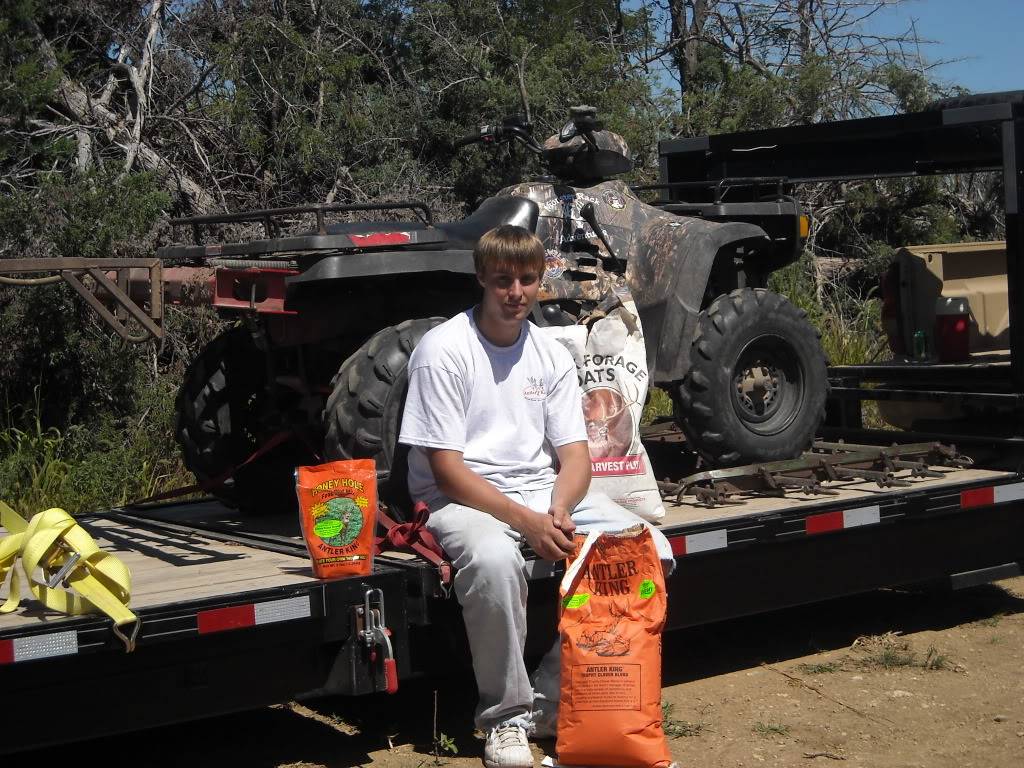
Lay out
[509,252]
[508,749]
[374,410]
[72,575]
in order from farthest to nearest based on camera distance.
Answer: [374,410]
[509,252]
[508,749]
[72,575]

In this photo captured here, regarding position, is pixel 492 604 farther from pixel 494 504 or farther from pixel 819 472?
pixel 819 472

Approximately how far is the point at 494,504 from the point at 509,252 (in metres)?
0.82

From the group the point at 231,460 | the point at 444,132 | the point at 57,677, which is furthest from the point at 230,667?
the point at 444,132

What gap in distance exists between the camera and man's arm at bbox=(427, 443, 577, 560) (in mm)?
4047

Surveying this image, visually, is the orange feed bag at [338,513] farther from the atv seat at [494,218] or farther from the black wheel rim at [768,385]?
the black wheel rim at [768,385]

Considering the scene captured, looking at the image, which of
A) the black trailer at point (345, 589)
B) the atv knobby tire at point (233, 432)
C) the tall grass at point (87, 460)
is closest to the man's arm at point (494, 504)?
the black trailer at point (345, 589)

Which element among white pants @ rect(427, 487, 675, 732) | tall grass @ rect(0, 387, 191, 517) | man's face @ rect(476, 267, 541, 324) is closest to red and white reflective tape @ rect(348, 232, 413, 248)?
man's face @ rect(476, 267, 541, 324)

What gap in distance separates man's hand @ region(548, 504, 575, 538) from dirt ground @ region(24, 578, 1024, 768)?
85cm

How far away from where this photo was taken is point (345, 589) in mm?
4000

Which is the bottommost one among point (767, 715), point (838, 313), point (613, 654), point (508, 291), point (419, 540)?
point (767, 715)

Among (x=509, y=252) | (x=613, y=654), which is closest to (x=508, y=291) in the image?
(x=509, y=252)

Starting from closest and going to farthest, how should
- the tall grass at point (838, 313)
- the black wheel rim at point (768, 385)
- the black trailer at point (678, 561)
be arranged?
1. the black trailer at point (678, 561)
2. the black wheel rim at point (768, 385)
3. the tall grass at point (838, 313)

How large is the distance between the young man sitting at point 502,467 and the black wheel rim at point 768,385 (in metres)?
→ 1.75

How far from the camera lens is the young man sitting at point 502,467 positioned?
157 inches
